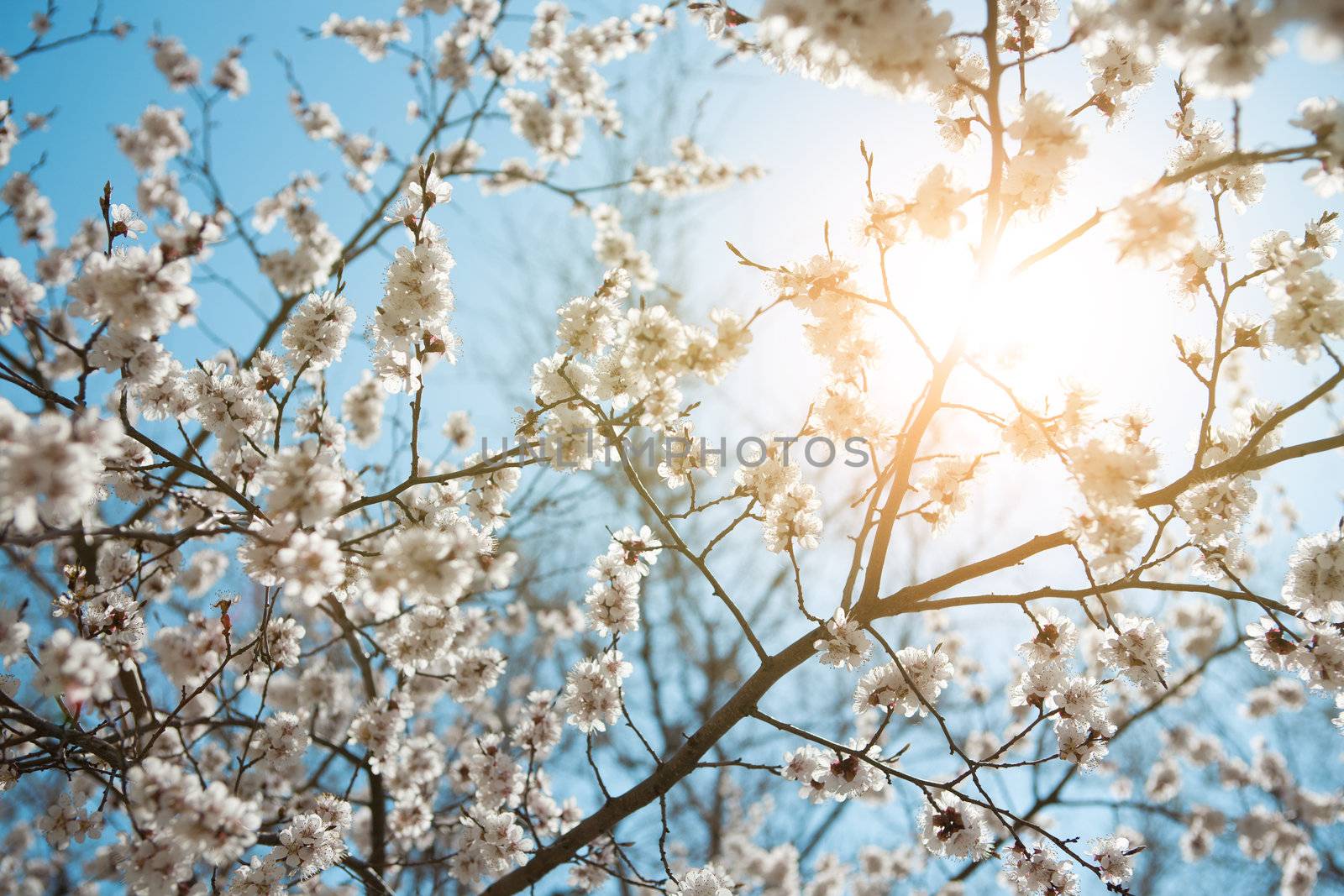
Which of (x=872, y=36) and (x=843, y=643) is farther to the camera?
(x=843, y=643)

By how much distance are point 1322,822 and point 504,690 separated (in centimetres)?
1042

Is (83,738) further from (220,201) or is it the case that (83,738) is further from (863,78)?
(220,201)

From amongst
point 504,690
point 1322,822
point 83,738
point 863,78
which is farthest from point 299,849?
point 1322,822

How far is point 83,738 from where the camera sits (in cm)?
211

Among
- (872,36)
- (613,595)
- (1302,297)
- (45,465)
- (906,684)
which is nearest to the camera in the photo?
(45,465)

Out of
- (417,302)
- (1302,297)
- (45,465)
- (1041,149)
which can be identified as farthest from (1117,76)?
(45,465)

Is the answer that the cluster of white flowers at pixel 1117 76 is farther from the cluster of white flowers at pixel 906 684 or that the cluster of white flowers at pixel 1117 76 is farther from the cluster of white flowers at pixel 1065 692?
the cluster of white flowers at pixel 906 684

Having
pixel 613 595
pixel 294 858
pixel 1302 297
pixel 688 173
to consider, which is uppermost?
pixel 688 173

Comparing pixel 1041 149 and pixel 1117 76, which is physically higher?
pixel 1117 76

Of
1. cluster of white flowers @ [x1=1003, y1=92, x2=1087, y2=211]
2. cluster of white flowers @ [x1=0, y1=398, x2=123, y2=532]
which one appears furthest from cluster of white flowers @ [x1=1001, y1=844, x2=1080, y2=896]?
cluster of white flowers @ [x1=0, y1=398, x2=123, y2=532]

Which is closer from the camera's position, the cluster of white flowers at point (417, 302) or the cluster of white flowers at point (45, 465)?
the cluster of white flowers at point (45, 465)

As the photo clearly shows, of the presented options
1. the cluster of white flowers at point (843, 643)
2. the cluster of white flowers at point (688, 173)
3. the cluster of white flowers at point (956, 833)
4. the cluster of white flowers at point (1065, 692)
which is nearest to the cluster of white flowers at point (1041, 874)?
the cluster of white flowers at point (956, 833)

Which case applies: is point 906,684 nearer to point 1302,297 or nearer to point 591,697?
point 591,697

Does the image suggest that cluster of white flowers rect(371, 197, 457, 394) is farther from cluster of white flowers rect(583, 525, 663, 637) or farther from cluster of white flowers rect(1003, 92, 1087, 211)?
cluster of white flowers rect(1003, 92, 1087, 211)
